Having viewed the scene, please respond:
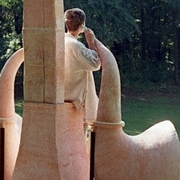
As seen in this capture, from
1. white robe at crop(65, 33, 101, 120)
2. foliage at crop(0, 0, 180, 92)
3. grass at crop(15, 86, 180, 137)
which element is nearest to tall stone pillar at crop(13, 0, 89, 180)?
white robe at crop(65, 33, 101, 120)

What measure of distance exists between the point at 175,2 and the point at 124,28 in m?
3.15

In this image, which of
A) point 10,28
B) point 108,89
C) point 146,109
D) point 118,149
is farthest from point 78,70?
point 10,28

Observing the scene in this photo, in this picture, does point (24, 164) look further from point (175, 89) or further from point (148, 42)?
point (148, 42)

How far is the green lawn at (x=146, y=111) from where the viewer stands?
14.7 m

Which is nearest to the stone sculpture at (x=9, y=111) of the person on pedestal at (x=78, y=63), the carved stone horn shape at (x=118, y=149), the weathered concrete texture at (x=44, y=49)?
the weathered concrete texture at (x=44, y=49)

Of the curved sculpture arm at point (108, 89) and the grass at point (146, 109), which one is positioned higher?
the curved sculpture arm at point (108, 89)

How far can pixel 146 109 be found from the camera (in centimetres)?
1844

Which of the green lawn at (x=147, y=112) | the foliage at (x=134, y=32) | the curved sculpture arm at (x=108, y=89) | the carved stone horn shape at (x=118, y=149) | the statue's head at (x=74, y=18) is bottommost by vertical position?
the green lawn at (x=147, y=112)

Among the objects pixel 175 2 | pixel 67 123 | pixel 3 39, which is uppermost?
pixel 175 2

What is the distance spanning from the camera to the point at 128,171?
5.43 m

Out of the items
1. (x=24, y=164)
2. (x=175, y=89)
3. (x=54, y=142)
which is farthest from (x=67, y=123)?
(x=175, y=89)

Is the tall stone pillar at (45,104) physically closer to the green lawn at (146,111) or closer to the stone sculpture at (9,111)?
the stone sculpture at (9,111)

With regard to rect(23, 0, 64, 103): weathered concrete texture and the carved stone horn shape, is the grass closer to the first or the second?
the carved stone horn shape

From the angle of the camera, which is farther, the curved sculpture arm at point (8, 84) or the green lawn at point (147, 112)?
the green lawn at point (147, 112)
